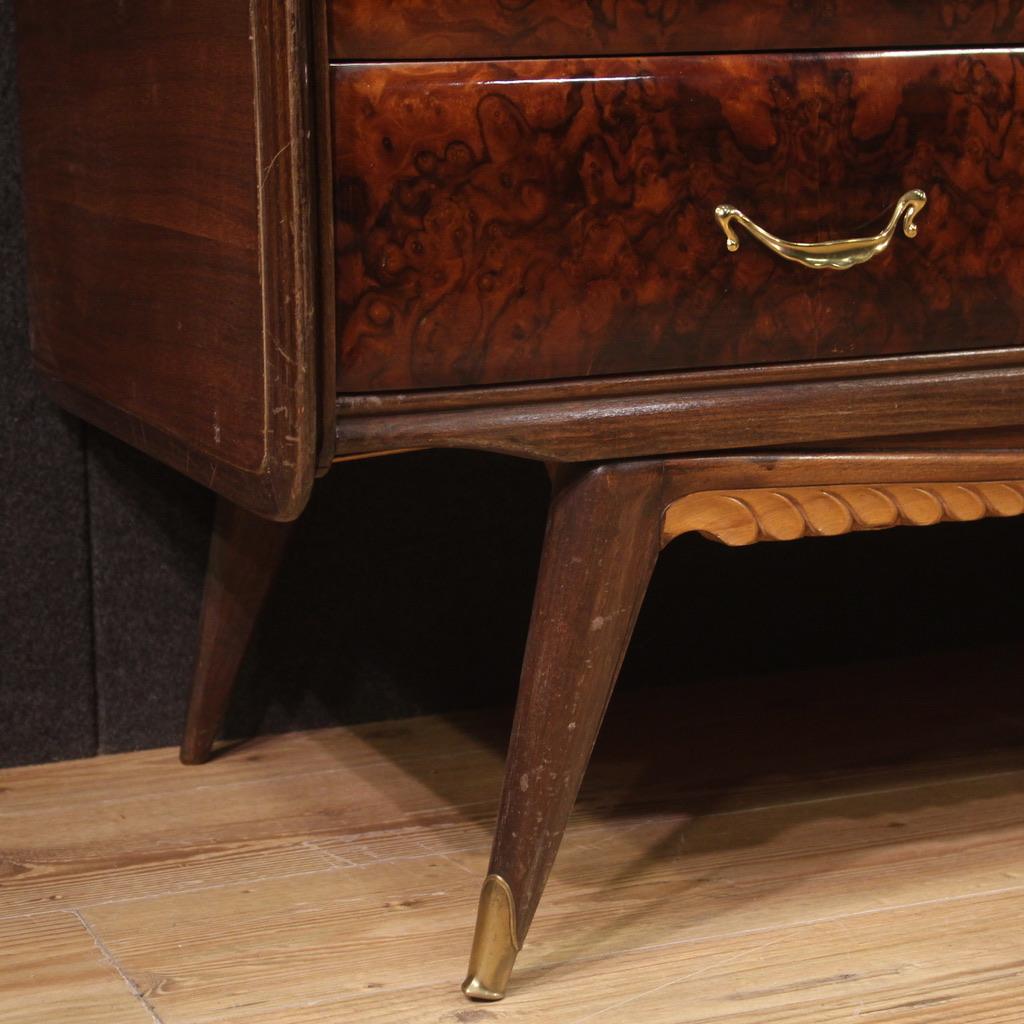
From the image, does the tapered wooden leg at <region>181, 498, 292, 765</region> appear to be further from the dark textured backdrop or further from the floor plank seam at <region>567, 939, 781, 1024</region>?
the floor plank seam at <region>567, 939, 781, 1024</region>

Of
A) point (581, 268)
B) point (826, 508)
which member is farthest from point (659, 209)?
point (826, 508)

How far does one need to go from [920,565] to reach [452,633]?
427mm

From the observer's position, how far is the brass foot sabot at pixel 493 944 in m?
0.78

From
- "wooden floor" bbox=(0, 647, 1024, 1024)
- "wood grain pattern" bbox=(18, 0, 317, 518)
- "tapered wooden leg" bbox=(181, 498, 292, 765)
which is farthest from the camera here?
"tapered wooden leg" bbox=(181, 498, 292, 765)

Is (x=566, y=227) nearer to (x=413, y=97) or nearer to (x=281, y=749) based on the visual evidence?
(x=413, y=97)

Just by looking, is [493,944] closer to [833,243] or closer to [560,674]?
[560,674]

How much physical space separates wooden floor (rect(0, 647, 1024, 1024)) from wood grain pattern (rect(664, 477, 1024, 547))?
0.22m

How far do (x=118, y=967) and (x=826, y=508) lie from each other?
43 centimetres

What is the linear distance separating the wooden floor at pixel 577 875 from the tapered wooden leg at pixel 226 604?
1.5 inches

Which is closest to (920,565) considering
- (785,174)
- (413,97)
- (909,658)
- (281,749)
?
(909,658)

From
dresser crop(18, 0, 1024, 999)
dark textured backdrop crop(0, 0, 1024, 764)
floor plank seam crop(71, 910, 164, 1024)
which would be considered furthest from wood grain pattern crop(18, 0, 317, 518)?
floor plank seam crop(71, 910, 164, 1024)

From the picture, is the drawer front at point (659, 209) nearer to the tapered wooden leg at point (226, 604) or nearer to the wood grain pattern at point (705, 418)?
the wood grain pattern at point (705, 418)

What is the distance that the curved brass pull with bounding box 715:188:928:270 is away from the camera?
0.77 meters

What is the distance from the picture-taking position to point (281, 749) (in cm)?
119
